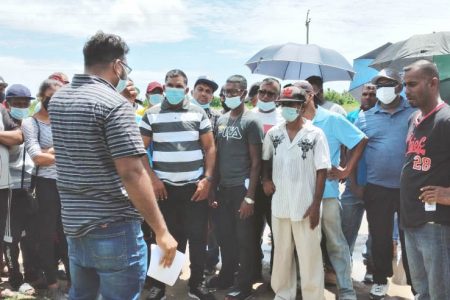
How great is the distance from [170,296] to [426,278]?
7.91ft

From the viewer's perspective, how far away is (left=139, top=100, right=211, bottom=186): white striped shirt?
4109mm

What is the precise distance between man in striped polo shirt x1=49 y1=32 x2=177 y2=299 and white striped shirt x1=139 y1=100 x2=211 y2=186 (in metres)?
1.66

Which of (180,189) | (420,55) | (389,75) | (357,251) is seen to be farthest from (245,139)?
(357,251)

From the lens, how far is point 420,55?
191 inches

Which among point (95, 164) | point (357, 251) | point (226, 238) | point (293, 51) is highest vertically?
point (293, 51)

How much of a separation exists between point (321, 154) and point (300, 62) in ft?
9.76

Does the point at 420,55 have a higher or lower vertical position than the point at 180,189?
higher

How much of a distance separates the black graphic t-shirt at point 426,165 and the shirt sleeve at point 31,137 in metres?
3.09

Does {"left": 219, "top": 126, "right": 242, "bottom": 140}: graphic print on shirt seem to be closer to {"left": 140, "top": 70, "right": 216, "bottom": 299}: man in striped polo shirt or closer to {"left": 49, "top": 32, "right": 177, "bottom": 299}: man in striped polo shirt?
{"left": 140, "top": 70, "right": 216, "bottom": 299}: man in striped polo shirt

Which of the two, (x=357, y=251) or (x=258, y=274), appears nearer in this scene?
(x=258, y=274)

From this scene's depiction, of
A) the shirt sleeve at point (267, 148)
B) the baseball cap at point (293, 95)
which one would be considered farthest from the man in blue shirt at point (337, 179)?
the shirt sleeve at point (267, 148)

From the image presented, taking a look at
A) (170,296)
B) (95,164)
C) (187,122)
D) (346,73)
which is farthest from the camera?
(346,73)

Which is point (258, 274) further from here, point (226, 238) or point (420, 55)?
point (420, 55)

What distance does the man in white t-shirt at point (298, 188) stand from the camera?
374 cm
